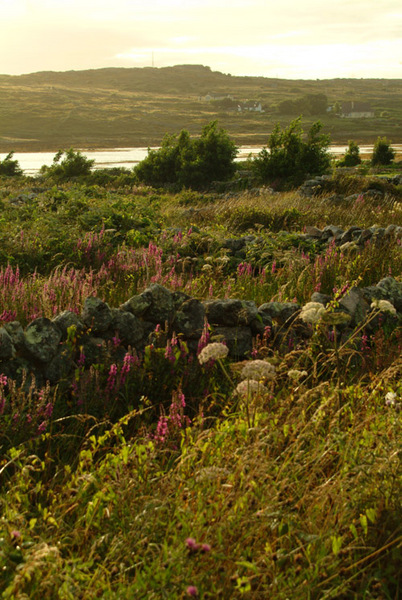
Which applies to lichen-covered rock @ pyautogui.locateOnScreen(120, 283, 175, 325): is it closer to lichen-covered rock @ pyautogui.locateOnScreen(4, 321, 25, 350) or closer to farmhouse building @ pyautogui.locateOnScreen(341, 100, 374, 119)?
lichen-covered rock @ pyautogui.locateOnScreen(4, 321, 25, 350)

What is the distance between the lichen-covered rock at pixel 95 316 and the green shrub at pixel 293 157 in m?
21.5

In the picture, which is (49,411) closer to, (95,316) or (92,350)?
(92,350)

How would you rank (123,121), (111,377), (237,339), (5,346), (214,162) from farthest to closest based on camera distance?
(123,121)
(214,162)
(237,339)
(111,377)
(5,346)

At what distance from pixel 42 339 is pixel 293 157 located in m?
23.1

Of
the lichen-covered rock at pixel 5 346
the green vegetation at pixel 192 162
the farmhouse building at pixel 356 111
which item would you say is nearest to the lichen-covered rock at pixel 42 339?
the lichen-covered rock at pixel 5 346

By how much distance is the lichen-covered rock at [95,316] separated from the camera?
447 cm

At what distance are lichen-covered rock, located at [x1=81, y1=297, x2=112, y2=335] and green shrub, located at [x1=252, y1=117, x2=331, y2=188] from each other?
21458mm

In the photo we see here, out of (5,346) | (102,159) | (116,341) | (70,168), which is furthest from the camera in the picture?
(102,159)

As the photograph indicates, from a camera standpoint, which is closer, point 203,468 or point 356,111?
point 203,468

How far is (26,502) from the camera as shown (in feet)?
8.94

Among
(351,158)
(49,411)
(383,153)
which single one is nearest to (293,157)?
(351,158)

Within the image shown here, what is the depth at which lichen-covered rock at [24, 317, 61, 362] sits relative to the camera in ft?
13.1

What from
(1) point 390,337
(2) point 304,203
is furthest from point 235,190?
(1) point 390,337

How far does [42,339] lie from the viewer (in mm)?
4051
